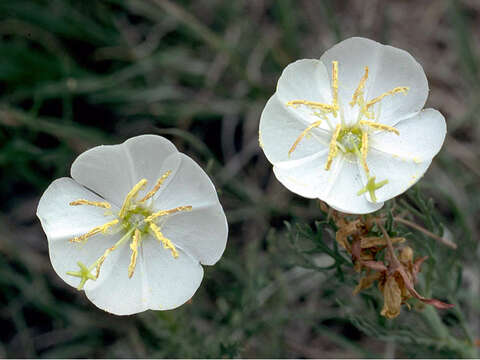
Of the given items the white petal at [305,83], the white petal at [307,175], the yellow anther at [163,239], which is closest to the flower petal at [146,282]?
the yellow anther at [163,239]

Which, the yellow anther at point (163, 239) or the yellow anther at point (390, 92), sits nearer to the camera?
the yellow anther at point (163, 239)

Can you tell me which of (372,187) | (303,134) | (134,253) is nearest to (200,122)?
(303,134)

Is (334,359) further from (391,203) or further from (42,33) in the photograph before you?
(42,33)

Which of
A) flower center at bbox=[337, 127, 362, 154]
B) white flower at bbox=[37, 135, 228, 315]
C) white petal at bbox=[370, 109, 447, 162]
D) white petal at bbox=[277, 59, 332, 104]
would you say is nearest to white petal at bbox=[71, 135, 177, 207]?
white flower at bbox=[37, 135, 228, 315]

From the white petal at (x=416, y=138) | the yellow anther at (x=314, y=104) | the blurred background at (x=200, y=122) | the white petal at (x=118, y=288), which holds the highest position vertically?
the yellow anther at (x=314, y=104)

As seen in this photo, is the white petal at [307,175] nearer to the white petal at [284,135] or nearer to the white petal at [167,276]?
the white petal at [284,135]

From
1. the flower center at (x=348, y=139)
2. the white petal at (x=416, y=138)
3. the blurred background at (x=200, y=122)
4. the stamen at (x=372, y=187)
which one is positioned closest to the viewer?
the stamen at (x=372, y=187)

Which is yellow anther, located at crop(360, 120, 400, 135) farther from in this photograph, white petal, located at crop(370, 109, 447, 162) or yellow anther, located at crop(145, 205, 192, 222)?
yellow anther, located at crop(145, 205, 192, 222)

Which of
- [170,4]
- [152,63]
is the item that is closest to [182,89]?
[152,63]
